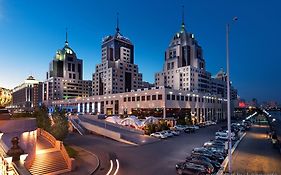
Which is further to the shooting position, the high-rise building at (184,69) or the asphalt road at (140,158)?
the high-rise building at (184,69)

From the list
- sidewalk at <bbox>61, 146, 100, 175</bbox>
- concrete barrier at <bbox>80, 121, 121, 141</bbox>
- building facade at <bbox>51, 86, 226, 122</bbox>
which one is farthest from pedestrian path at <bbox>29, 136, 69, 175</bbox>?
building facade at <bbox>51, 86, 226, 122</bbox>

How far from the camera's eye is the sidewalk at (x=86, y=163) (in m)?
20.2

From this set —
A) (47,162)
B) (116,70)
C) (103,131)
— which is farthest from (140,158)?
(116,70)

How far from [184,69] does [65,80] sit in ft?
305

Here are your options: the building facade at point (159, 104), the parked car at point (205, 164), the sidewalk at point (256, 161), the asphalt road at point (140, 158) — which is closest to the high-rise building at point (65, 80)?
the building facade at point (159, 104)

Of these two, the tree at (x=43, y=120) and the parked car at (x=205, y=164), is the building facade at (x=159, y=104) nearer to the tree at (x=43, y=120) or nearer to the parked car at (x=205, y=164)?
the tree at (x=43, y=120)

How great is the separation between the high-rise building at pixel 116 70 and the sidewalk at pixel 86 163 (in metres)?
98.5

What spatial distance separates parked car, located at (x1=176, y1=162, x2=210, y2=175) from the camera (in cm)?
1817

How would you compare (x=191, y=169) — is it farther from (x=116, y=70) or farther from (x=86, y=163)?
(x=116, y=70)

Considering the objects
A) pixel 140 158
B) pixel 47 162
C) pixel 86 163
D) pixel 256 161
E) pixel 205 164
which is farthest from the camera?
pixel 140 158

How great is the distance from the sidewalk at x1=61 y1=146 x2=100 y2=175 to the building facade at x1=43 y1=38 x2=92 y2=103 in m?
135

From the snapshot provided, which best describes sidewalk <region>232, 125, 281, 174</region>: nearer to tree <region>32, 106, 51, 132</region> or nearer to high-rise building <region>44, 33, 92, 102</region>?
tree <region>32, 106, 51, 132</region>

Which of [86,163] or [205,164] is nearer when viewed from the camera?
[205,164]

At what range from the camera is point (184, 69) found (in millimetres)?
110500
